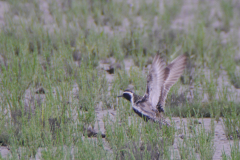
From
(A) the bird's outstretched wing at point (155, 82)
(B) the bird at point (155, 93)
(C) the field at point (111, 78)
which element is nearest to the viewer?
(C) the field at point (111, 78)

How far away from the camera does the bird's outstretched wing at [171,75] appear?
15.8 feet

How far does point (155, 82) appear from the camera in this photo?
4832 millimetres

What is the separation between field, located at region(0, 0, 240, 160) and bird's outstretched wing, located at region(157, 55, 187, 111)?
0.89ft

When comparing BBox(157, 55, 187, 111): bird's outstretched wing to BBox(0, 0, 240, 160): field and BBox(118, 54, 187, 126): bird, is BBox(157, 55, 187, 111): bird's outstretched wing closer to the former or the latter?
BBox(118, 54, 187, 126): bird

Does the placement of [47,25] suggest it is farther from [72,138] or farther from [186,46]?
[72,138]

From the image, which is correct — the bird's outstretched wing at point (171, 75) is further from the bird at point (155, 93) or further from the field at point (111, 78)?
the field at point (111, 78)

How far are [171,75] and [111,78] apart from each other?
1.72 m

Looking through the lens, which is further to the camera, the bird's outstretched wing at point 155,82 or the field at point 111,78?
the bird's outstretched wing at point 155,82

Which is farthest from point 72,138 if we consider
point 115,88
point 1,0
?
point 1,0

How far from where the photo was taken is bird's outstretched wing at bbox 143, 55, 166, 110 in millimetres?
4715

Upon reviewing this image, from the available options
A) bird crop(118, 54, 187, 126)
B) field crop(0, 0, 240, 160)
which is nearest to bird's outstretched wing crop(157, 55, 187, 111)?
bird crop(118, 54, 187, 126)

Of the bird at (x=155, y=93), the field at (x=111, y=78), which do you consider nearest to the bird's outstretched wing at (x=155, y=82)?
the bird at (x=155, y=93)

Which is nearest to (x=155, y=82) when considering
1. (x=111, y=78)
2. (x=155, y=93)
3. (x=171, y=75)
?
(x=155, y=93)

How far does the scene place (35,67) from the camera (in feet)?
19.6
